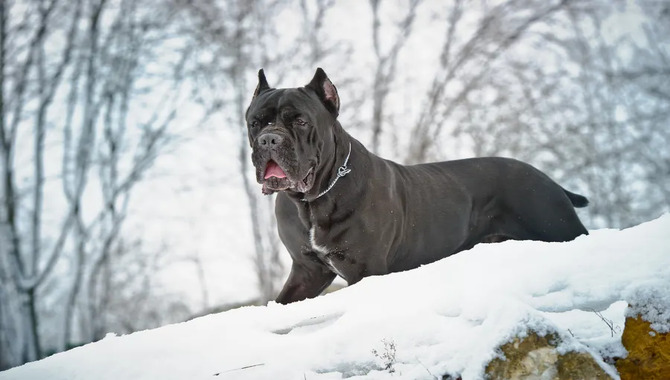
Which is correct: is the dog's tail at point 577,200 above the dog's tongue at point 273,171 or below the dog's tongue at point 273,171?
below

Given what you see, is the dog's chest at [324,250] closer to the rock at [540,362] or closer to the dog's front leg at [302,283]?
the dog's front leg at [302,283]

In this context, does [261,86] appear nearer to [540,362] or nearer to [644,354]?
[540,362]

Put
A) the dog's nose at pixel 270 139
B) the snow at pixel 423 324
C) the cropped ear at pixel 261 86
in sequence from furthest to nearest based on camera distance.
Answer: the cropped ear at pixel 261 86 → the dog's nose at pixel 270 139 → the snow at pixel 423 324

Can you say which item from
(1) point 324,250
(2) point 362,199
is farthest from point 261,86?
(1) point 324,250

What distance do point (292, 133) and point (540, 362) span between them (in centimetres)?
208

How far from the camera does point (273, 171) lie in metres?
3.52

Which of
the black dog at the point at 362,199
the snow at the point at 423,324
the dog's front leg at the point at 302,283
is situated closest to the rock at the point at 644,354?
the snow at the point at 423,324

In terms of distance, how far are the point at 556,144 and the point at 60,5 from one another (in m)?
16.3

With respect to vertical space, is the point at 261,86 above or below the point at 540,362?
above

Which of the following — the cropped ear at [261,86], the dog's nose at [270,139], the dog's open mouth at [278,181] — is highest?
the cropped ear at [261,86]

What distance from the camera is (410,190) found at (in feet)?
13.9

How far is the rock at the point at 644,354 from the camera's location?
80.9 inches

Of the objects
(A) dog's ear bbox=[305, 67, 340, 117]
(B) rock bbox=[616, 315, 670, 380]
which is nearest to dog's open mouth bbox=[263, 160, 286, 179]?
(A) dog's ear bbox=[305, 67, 340, 117]

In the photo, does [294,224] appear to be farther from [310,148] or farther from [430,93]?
[430,93]
